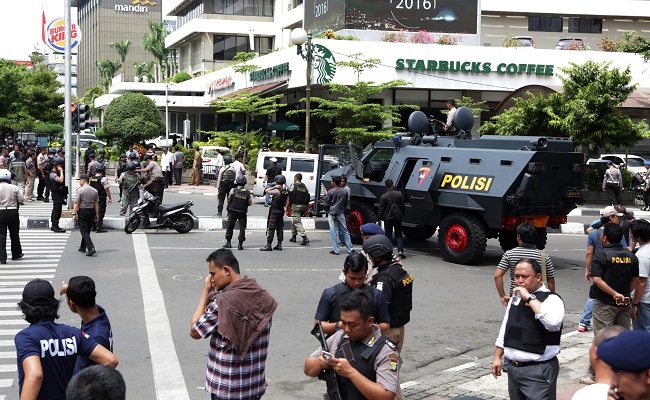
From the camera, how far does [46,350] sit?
4.50 metres

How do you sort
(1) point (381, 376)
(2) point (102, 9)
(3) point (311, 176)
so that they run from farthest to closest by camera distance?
(2) point (102, 9) → (3) point (311, 176) → (1) point (381, 376)

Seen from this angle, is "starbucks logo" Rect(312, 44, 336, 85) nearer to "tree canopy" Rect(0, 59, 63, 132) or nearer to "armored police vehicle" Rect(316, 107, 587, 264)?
"armored police vehicle" Rect(316, 107, 587, 264)

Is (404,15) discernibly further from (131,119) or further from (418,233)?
(418,233)

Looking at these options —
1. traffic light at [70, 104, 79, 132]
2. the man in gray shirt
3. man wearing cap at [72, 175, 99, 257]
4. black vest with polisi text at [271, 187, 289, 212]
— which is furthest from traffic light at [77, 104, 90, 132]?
the man in gray shirt

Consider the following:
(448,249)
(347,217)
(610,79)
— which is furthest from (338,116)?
(448,249)

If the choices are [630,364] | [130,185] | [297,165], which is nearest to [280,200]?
[130,185]

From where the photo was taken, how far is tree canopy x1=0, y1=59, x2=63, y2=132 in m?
54.9

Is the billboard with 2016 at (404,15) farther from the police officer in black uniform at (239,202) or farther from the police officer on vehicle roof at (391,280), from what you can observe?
the police officer on vehicle roof at (391,280)

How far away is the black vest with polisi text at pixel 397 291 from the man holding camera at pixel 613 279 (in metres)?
2.42

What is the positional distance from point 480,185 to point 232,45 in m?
49.2

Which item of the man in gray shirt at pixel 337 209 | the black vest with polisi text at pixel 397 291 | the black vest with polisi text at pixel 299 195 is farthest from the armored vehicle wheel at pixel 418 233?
the black vest with polisi text at pixel 397 291

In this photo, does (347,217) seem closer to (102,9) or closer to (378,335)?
(378,335)

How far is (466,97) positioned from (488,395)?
1091 inches

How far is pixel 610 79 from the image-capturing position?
27.1 m
